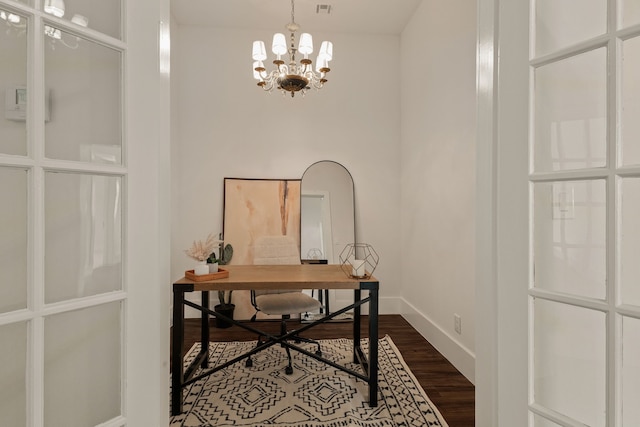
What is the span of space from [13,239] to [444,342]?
2882mm

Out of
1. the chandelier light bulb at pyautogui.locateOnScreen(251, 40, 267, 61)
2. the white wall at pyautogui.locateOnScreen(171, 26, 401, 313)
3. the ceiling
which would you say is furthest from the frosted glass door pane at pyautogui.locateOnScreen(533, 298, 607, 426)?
the ceiling

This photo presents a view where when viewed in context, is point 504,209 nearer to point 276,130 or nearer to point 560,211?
point 560,211

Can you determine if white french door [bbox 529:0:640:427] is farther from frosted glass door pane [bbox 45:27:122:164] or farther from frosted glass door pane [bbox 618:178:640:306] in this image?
frosted glass door pane [bbox 45:27:122:164]

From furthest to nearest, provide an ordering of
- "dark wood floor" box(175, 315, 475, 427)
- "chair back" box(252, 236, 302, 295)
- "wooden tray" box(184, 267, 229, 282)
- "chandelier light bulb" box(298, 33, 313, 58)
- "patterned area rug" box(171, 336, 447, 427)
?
"chair back" box(252, 236, 302, 295) → "chandelier light bulb" box(298, 33, 313, 58) → "wooden tray" box(184, 267, 229, 282) → "dark wood floor" box(175, 315, 475, 427) → "patterned area rug" box(171, 336, 447, 427)

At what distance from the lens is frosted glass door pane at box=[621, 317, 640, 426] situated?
33.9 inches

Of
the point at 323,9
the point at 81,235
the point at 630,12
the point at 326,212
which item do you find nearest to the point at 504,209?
the point at 630,12

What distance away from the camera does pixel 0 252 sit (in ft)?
2.82

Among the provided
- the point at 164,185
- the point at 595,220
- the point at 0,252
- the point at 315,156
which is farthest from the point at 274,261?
the point at 595,220

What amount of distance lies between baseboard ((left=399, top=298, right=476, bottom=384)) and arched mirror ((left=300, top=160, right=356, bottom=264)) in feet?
3.31

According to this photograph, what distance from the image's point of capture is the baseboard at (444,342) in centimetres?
244

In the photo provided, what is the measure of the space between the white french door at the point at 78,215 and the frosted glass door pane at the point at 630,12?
4.36 ft

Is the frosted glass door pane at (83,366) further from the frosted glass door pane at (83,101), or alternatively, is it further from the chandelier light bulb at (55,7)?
the chandelier light bulb at (55,7)

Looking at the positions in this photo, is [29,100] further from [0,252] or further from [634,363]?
[634,363]

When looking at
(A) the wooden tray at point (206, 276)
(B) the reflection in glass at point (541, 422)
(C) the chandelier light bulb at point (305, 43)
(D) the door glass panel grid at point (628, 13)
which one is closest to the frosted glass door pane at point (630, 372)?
(B) the reflection in glass at point (541, 422)
